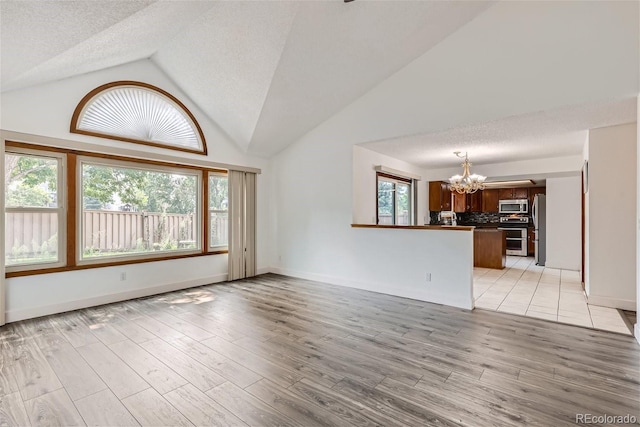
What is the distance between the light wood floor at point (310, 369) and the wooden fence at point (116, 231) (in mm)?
934

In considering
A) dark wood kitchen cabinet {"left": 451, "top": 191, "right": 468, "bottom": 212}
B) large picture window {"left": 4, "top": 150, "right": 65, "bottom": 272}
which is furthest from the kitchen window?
large picture window {"left": 4, "top": 150, "right": 65, "bottom": 272}

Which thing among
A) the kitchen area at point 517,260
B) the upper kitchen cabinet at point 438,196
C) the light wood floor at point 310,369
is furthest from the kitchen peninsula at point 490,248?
the light wood floor at point 310,369

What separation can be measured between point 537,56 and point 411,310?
10.9 ft

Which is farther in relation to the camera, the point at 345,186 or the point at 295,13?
the point at 345,186

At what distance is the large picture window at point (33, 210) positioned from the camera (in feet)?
12.0

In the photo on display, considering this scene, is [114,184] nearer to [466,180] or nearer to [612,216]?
[466,180]

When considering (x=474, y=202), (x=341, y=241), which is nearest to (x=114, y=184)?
(x=341, y=241)

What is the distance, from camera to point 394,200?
276 inches

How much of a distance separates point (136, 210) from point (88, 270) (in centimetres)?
105

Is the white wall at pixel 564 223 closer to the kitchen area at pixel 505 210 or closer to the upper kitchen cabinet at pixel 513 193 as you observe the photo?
the kitchen area at pixel 505 210

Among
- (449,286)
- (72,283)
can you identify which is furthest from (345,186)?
(72,283)

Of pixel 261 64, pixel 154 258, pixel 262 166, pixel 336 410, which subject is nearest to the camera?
pixel 336 410

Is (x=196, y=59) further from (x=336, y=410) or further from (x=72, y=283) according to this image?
(x=336, y=410)

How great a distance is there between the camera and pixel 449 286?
427cm
